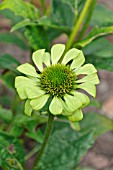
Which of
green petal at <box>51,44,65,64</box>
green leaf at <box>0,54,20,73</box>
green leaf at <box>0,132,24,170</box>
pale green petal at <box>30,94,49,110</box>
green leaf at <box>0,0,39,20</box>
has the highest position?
green leaf at <box>0,0,39,20</box>

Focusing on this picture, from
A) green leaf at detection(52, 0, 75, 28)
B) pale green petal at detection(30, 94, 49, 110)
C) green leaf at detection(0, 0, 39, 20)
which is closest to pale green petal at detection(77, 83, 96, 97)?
pale green petal at detection(30, 94, 49, 110)

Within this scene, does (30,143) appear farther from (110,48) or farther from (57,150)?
(110,48)

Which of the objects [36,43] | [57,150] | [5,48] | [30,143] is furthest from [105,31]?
[5,48]

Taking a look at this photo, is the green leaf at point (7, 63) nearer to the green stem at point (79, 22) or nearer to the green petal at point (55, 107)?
the green stem at point (79, 22)

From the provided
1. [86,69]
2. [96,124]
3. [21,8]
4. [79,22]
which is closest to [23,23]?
[21,8]

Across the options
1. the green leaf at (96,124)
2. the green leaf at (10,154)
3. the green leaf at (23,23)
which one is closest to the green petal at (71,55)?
the green leaf at (23,23)

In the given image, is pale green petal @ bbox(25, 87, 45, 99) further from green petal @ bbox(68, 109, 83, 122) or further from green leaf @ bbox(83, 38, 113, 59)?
green leaf @ bbox(83, 38, 113, 59)

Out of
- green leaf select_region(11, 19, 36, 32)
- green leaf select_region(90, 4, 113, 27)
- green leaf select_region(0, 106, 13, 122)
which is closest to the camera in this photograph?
green leaf select_region(11, 19, 36, 32)
